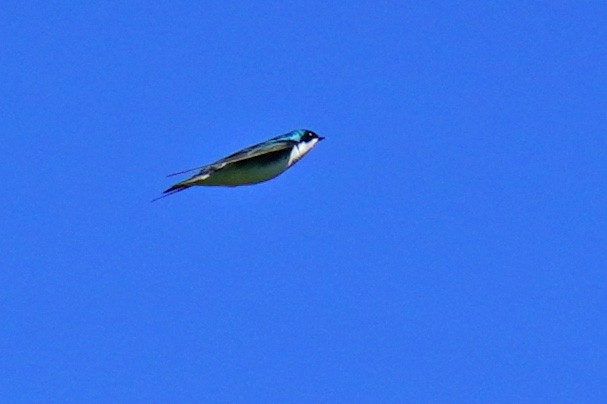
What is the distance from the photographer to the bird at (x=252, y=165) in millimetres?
29297

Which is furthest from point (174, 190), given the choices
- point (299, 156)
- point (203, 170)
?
point (299, 156)

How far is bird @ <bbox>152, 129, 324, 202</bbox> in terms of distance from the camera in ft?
96.1

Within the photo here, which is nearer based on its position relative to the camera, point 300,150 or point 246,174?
point 246,174

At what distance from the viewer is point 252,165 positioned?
97.9 feet

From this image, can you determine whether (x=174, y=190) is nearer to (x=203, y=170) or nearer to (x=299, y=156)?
(x=203, y=170)

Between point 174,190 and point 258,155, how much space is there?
1.56 m

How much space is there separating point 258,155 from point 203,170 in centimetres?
101

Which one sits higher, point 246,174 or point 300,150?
point 300,150

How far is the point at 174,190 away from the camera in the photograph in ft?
96.0

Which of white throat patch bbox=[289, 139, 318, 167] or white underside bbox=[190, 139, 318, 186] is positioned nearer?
white underside bbox=[190, 139, 318, 186]

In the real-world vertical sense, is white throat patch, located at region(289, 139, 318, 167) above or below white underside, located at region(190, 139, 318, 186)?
above

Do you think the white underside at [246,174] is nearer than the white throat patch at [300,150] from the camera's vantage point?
Yes

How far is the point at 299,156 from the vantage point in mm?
31062

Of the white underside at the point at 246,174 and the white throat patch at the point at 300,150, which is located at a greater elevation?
the white throat patch at the point at 300,150
